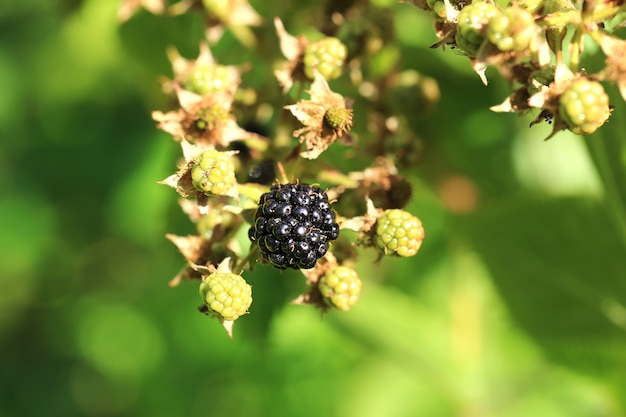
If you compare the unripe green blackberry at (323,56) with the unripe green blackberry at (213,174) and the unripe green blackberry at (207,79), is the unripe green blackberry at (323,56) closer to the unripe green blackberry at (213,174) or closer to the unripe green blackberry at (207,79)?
the unripe green blackberry at (207,79)

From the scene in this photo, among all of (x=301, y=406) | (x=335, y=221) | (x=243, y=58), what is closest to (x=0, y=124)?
(x=243, y=58)

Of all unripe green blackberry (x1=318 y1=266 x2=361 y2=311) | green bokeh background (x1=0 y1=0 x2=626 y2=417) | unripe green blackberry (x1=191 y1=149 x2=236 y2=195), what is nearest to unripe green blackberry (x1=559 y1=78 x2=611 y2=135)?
unripe green blackberry (x1=318 y1=266 x2=361 y2=311)

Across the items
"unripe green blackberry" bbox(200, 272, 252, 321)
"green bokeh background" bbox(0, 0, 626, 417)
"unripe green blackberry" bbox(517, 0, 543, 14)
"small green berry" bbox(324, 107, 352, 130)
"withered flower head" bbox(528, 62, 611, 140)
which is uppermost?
"unripe green blackberry" bbox(517, 0, 543, 14)

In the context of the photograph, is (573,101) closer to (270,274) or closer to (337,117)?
(337,117)

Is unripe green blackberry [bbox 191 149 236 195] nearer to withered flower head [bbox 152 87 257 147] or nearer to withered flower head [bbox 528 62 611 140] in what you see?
withered flower head [bbox 152 87 257 147]

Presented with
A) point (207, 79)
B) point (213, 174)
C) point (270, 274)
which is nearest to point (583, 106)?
point (213, 174)

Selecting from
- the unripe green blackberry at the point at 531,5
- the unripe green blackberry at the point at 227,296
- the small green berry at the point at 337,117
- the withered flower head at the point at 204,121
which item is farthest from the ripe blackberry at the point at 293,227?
the unripe green blackberry at the point at 531,5
